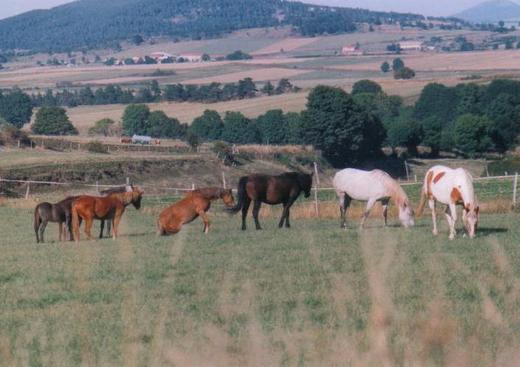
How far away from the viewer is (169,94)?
490 feet

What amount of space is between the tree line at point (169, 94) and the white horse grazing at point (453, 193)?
121339 millimetres

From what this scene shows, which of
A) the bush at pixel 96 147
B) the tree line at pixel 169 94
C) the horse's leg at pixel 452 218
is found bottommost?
the tree line at pixel 169 94

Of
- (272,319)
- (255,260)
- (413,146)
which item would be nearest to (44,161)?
(413,146)

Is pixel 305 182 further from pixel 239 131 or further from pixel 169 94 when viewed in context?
pixel 169 94

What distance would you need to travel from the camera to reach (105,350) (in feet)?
36.4

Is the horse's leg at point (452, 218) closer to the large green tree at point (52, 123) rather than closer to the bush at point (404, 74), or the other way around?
the large green tree at point (52, 123)

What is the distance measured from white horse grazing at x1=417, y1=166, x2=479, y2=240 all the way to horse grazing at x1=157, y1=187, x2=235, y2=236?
4.31 metres

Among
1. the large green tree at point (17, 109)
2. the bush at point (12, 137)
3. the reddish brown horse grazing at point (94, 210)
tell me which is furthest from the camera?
the large green tree at point (17, 109)

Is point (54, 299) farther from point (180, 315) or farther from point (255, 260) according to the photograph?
point (255, 260)

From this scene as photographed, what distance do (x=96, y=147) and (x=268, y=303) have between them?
6856 cm

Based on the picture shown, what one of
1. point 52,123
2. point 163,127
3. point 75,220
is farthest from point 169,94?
point 75,220

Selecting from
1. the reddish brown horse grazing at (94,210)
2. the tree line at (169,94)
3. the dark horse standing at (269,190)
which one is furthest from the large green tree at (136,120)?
the reddish brown horse grazing at (94,210)

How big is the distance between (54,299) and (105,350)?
2749 millimetres

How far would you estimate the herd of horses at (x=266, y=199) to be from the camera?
786 inches
